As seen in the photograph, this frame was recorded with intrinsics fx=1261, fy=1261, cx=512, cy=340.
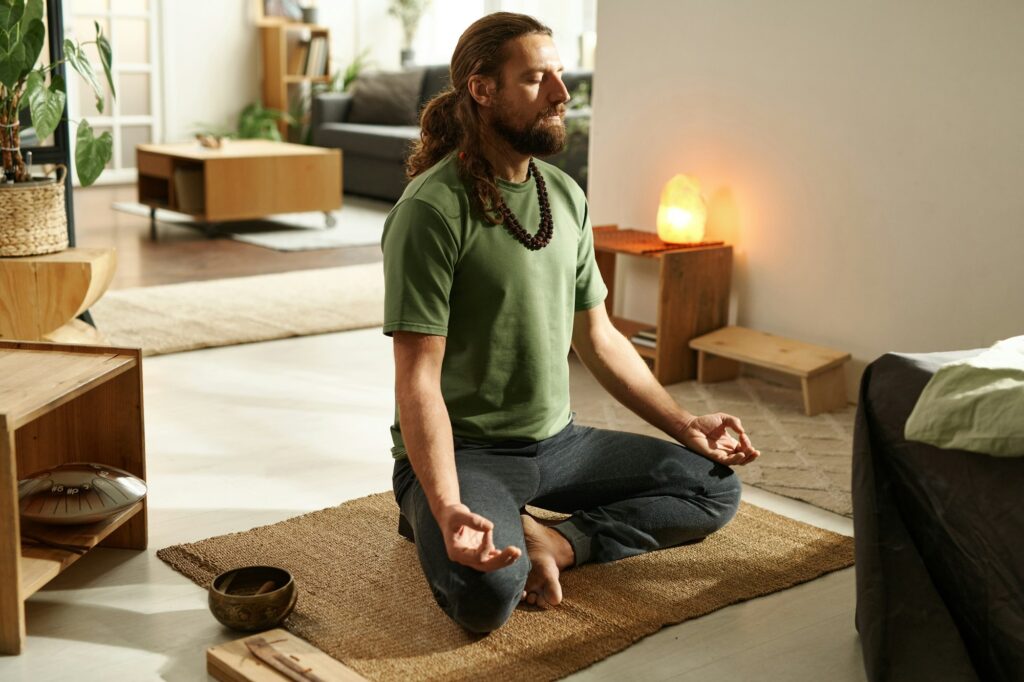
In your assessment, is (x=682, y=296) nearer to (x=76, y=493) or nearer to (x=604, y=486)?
(x=604, y=486)

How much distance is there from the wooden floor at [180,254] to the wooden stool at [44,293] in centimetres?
156

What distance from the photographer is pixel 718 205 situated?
3.84 meters

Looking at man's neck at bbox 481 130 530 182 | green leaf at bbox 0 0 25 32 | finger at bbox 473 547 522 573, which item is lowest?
finger at bbox 473 547 522 573

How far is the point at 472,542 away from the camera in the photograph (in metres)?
1.77

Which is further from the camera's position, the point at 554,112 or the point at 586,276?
the point at 586,276

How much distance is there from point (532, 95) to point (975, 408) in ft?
2.77

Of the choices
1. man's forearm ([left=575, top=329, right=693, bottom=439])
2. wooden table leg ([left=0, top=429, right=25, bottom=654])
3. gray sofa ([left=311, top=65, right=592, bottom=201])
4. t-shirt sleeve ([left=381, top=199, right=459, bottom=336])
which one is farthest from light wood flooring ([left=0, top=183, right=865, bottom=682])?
gray sofa ([left=311, top=65, right=592, bottom=201])

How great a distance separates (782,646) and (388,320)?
0.81 metres

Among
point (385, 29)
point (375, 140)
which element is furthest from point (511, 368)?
point (385, 29)

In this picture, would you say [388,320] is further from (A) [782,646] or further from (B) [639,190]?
(B) [639,190]

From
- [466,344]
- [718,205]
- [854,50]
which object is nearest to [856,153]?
[854,50]

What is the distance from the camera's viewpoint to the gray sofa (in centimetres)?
688

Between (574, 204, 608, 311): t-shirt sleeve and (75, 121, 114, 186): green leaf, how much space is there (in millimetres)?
1553

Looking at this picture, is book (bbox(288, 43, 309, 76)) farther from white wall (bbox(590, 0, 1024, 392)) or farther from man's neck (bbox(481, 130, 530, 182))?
man's neck (bbox(481, 130, 530, 182))
